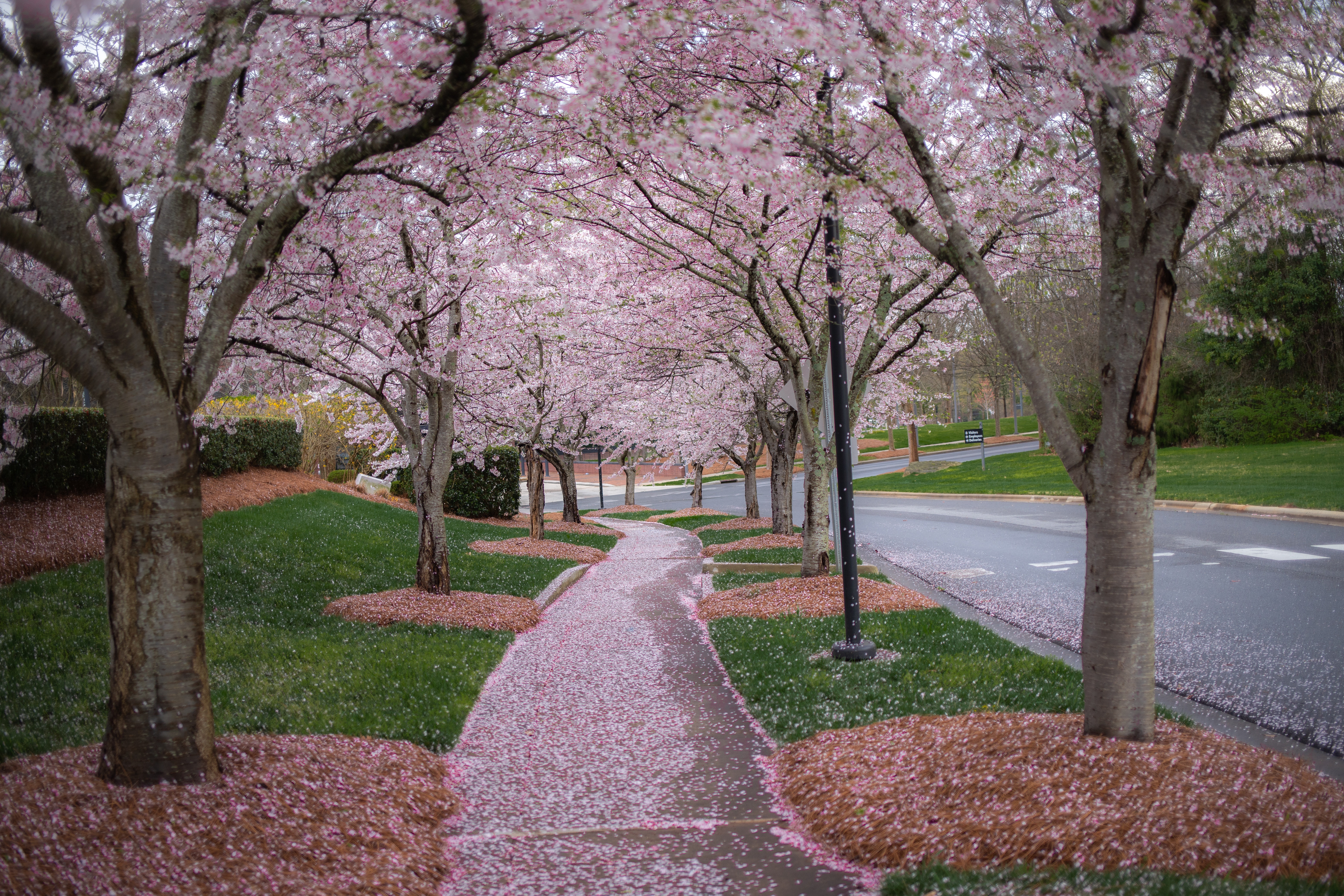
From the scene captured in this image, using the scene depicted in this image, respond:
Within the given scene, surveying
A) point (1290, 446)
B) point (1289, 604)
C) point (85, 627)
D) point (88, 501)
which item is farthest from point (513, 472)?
point (1290, 446)

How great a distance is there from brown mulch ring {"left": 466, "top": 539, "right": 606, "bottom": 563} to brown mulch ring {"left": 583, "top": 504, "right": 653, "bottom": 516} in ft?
60.8

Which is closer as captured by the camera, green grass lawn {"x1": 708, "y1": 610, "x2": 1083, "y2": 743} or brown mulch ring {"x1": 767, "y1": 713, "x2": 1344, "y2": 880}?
brown mulch ring {"x1": 767, "y1": 713, "x2": 1344, "y2": 880}

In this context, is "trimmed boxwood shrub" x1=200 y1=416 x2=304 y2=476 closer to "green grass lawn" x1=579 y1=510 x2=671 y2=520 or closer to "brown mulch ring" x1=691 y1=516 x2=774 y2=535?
"brown mulch ring" x1=691 y1=516 x2=774 y2=535

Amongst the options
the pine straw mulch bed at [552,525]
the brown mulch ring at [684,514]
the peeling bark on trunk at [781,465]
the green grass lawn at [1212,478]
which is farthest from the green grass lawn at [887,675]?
the brown mulch ring at [684,514]

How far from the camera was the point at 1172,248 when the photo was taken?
4.40 m

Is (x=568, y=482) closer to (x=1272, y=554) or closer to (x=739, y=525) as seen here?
(x=739, y=525)

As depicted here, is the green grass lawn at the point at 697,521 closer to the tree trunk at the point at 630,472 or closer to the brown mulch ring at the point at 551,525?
the brown mulch ring at the point at 551,525

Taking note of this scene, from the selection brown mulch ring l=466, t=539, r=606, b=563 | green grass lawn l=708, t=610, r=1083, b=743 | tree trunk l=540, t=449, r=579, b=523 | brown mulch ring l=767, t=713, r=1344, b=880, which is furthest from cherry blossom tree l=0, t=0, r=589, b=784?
tree trunk l=540, t=449, r=579, b=523

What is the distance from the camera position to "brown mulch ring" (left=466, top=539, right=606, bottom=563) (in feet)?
57.1

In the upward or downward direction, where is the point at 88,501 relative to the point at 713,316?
downward

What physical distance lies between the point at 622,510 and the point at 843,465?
3239cm

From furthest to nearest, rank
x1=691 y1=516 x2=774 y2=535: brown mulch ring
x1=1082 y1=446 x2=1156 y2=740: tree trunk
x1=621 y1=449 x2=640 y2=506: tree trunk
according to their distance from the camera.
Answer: x1=621 y1=449 x2=640 y2=506: tree trunk, x1=691 y1=516 x2=774 y2=535: brown mulch ring, x1=1082 y1=446 x2=1156 y2=740: tree trunk

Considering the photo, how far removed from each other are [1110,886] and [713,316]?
11.3m

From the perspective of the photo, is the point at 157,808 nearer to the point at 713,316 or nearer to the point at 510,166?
the point at 510,166
